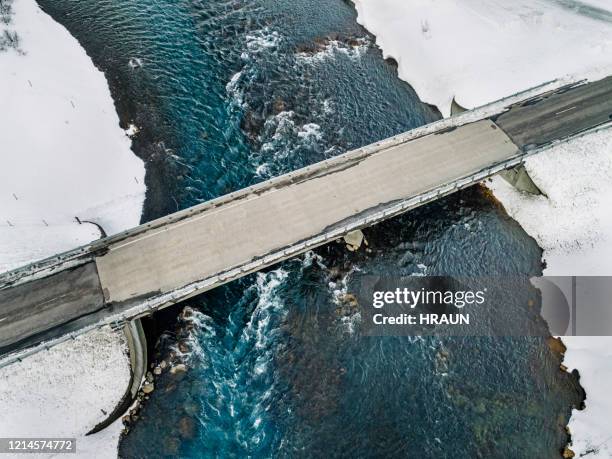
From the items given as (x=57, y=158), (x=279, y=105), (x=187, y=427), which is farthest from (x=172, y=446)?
(x=279, y=105)

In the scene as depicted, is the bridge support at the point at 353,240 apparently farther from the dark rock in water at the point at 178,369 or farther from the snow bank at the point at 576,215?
the dark rock in water at the point at 178,369

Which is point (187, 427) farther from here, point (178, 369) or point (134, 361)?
point (134, 361)

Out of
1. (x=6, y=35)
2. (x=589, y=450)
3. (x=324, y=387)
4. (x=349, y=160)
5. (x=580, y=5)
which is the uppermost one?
(x=6, y=35)

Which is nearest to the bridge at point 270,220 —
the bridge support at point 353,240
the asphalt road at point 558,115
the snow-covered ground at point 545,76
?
the asphalt road at point 558,115

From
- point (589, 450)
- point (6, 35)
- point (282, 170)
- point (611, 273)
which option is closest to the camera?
point (589, 450)

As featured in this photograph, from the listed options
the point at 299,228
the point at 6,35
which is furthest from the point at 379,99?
the point at 6,35

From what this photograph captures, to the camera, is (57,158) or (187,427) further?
(57,158)

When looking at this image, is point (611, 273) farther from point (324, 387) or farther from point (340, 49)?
point (340, 49)
